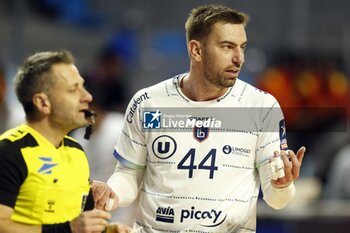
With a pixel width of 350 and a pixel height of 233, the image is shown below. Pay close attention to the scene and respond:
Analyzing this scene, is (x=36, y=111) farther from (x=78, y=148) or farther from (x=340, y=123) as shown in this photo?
(x=340, y=123)

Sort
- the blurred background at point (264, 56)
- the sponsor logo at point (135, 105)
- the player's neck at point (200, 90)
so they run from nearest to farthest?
the player's neck at point (200, 90), the sponsor logo at point (135, 105), the blurred background at point (264, 56)

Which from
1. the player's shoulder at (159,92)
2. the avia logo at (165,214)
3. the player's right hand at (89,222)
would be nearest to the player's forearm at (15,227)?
the player's right hand at (89,222)

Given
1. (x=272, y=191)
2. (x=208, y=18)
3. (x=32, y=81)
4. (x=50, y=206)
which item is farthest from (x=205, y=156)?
(x=32, y=81)

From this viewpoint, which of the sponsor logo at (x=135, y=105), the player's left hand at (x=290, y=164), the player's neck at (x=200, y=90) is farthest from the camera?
the sponsor logo at (x=135, y=105)

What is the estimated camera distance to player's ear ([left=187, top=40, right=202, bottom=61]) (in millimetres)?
4926

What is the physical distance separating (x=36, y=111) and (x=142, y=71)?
4855mm

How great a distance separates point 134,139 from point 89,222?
676 mm

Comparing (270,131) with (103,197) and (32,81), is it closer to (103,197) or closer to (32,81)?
(103,197)

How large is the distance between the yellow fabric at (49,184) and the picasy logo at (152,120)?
40 centimetres

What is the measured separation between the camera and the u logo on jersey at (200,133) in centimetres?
489

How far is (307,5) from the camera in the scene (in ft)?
32.9

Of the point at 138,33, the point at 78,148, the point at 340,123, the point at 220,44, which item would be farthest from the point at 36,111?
the point at 138,33

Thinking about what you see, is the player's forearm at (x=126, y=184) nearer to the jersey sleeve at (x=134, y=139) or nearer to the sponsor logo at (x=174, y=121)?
the jersey sleeve at (x=134, y=139)

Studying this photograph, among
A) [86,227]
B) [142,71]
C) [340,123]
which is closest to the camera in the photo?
[86,227]
